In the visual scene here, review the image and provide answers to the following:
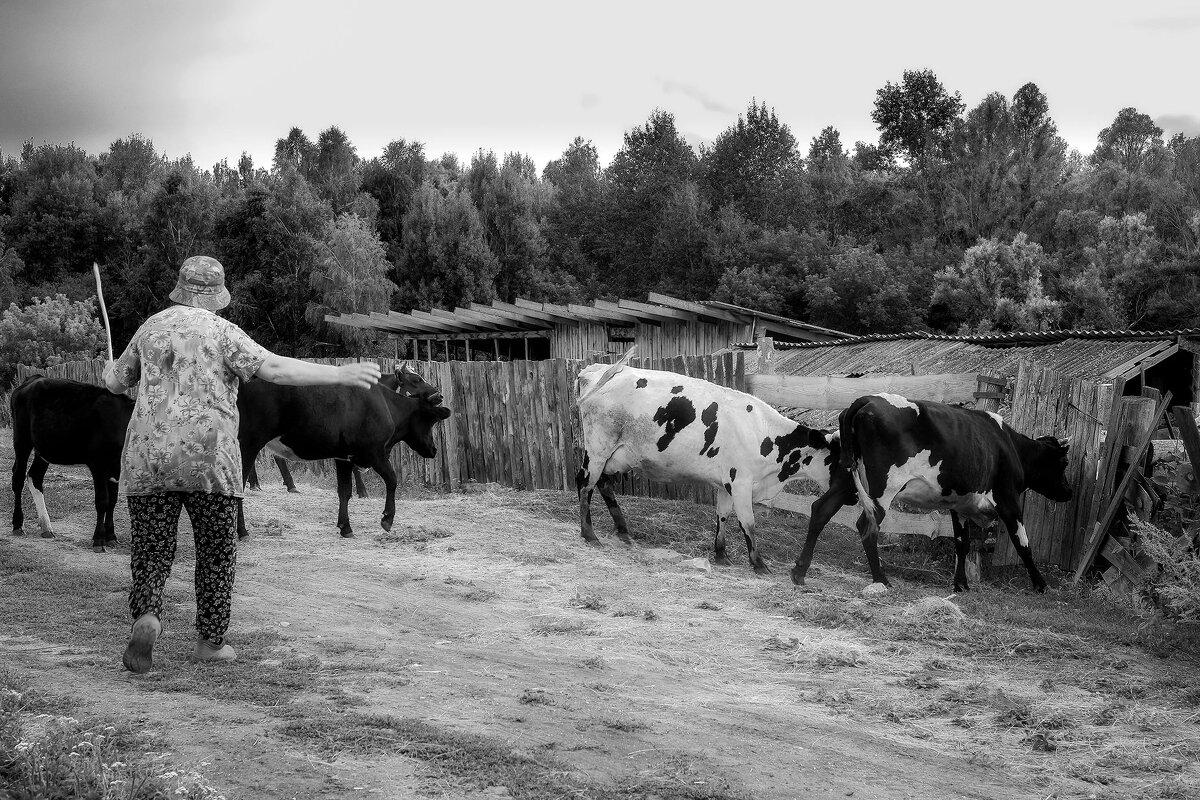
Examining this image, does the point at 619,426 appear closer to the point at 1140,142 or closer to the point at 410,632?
the point at 410,632

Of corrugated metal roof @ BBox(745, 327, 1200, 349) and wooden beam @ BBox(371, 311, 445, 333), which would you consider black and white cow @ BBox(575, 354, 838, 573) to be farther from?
wooden beam @ BBox(371, 311, 445, 333)

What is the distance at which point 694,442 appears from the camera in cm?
978

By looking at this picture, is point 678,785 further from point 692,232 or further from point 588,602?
point 692,232

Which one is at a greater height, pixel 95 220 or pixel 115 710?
pixel 95 220

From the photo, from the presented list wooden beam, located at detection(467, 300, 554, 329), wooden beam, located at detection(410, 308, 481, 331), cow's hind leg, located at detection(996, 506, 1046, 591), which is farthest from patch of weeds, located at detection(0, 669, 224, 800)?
wooden beam, located at detection(410, 308, 481, 331)

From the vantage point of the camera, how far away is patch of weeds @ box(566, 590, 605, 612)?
23.1ft

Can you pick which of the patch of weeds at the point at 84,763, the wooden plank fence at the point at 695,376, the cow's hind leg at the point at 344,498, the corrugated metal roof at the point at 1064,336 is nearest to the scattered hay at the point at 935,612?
the wooden plank fence at the point at 695,376

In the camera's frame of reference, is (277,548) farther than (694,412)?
No

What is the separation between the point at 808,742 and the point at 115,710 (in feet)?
9.04

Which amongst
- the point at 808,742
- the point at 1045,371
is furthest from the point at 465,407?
the point at 808,742

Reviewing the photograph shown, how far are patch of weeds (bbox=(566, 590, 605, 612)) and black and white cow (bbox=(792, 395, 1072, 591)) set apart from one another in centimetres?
185

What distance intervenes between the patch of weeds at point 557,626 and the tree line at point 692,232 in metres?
25.4

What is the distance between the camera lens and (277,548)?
898cm

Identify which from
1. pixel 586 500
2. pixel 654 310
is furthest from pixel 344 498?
pixel 654 310
